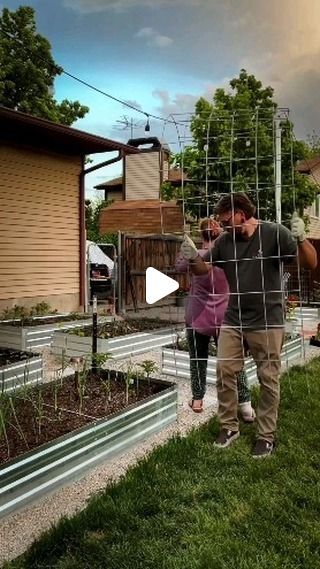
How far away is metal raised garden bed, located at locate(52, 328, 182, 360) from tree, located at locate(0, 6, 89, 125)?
1640 cm

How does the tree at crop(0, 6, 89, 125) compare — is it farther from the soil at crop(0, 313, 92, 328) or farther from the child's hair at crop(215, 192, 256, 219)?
the child's hair at crop(215, 192, 256, 219)

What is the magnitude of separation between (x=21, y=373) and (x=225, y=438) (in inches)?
86.5

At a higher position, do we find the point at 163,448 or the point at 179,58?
the point at 179,58

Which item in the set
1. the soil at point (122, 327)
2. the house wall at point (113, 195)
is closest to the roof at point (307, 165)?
the house wall at point (113, 195)

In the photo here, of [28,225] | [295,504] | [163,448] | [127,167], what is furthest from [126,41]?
[127,167]

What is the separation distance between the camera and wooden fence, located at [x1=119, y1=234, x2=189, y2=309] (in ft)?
35.4

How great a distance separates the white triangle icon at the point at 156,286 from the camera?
402 cm

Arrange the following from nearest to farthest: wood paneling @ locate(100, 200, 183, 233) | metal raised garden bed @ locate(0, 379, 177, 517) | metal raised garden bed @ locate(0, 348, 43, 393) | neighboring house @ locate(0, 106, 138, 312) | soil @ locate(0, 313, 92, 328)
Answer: metal raised garden bed @ locate(0, 379, 177, 517) → metal raised garden bed @ locate(0, 348, 43, 393) → soil @ locate(0, 313, 92, 328) → neighboring house @ locate(0, 106, 138, 312) → wood paneling @ locate(100, 200, 183, 233)

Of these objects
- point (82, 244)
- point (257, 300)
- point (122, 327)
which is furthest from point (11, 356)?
point (82, 244)

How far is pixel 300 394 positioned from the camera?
15.7ft

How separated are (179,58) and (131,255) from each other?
173 inches

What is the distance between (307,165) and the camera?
21531 millimetres

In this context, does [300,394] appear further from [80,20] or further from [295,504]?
[80,20]

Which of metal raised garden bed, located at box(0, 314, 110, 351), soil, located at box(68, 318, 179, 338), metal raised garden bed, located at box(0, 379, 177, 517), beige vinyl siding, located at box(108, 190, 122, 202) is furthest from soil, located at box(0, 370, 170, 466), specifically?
beige vinyl siding, located at box(108, 190, 122, 202)
